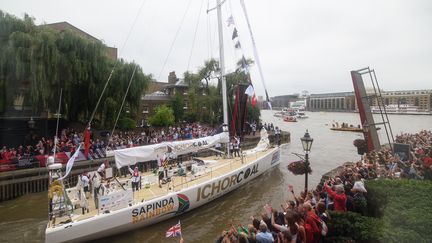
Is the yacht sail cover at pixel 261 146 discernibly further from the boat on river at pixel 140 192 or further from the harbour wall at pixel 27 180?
the harbour wall at pixel 27 180

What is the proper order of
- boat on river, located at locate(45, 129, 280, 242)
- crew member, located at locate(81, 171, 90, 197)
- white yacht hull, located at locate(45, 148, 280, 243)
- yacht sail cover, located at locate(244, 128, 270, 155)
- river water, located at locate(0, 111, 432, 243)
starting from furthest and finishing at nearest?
yacht sail cover, located at locate(244, 128, 270, 155)
crew member, located at locate(81, 171, 90, 197)
river water, located at locate(0, 111, 432, 243)
boat on river, located at locate(45, 129, 280, 242)
white yacht hull, located at locate(45, 148, 280, 243)

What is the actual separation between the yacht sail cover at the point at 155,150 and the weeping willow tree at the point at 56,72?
12.4 meters

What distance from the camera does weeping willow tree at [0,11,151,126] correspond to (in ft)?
69.1

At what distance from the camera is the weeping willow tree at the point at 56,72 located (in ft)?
69.1

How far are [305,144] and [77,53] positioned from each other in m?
21.0

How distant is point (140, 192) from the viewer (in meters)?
14.0

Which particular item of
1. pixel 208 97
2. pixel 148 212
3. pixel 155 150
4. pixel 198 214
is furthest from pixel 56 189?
pixel 208 97

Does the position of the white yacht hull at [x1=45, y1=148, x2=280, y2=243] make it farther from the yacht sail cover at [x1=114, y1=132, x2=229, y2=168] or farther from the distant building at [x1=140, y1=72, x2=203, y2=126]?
the distant building at [x1=140, y1=72, x2=203, y2=126]

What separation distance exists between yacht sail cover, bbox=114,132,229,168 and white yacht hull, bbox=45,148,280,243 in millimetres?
2173

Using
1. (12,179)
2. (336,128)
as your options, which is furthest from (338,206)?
(336,128)

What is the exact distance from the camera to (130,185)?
14.7 metres

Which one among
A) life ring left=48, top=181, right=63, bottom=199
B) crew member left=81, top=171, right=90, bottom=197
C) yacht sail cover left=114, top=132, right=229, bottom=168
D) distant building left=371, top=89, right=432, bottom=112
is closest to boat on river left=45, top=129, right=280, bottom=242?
yacht sail cover left=114, top=132, right=229, bottom=168

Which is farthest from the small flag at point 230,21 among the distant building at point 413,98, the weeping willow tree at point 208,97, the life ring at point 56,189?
the distant building at point 413,98

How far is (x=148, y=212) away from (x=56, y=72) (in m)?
15.6
